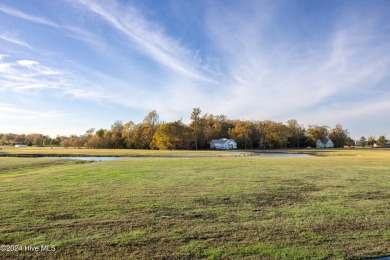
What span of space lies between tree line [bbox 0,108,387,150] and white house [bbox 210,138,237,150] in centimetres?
217

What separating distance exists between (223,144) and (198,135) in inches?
528

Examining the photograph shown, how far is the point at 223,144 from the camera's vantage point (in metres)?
124

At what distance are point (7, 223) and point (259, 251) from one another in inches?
275

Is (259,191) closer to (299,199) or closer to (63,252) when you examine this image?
(299,199)

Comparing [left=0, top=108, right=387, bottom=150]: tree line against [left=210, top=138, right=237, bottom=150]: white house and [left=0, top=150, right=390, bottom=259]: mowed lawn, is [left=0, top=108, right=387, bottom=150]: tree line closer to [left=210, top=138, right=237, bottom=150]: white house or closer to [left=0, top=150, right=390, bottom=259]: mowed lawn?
[left=210, top=138, right=237, bottom=150]: white house

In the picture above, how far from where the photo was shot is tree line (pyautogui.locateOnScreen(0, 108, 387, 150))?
347 feet

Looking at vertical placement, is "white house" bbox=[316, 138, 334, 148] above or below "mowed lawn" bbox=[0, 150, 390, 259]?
above

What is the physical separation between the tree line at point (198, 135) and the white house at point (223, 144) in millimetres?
2169

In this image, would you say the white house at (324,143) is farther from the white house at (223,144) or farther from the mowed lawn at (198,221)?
the mowed lawn at (198,221)

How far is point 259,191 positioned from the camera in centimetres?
1320

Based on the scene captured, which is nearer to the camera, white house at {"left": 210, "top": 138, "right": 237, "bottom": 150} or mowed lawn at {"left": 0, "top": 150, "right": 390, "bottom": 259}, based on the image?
mowed lawn at {"left": 0, "top": 150, "right": 390, "bottom": 259}

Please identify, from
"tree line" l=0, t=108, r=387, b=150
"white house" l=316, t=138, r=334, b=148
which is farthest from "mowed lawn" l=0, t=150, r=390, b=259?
"white house" l=316, t=138, r=334, b=148

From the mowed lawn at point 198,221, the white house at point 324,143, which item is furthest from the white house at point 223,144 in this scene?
the mowed lawn at point 198,221

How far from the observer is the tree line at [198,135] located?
10581 cm
